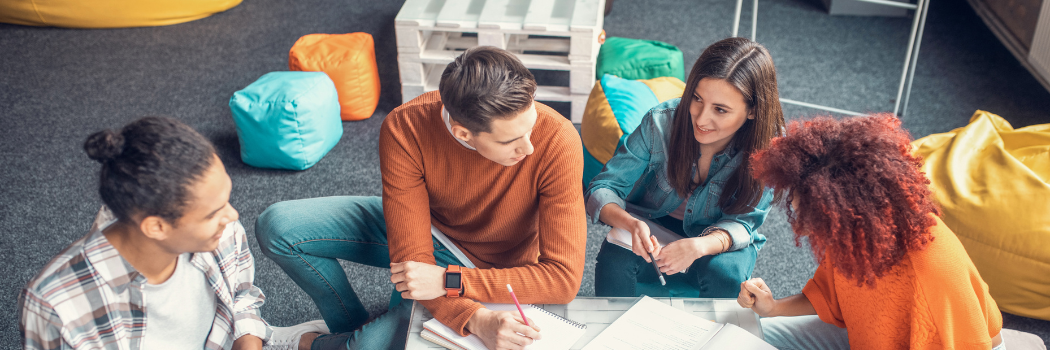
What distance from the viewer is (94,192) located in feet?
7.55

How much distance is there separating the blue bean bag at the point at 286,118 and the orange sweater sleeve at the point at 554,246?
125cm

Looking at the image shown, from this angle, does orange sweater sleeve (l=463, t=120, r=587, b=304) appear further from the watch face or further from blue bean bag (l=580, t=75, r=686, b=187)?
blue bean bag (l=580, t=75, r=686, b=187)

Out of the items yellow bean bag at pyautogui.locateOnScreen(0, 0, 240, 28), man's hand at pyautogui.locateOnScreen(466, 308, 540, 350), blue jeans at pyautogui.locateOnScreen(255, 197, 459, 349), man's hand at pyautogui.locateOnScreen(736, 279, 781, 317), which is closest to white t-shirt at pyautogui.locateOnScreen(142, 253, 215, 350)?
blue jeans at pyautogui.locateOnScreen(255, 197, 459, 349)

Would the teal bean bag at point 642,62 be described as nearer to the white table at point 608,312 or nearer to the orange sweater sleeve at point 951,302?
the white table at point 608,312

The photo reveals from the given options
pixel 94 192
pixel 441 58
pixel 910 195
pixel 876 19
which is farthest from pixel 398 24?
pixel 876 19

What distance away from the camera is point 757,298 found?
47.6 inches

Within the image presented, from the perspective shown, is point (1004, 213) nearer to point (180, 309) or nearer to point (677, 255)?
point (677, 255)

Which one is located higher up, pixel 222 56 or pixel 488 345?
pixel 488 345

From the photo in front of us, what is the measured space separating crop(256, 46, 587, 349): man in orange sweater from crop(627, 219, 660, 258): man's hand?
115 mm

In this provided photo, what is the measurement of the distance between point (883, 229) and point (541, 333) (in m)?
0.54

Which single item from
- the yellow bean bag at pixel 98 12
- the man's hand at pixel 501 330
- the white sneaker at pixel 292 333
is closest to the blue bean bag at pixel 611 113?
the white sneaker at pixel 292 333

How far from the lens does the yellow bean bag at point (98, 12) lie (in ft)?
11.2

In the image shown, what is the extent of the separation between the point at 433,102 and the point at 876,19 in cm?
311

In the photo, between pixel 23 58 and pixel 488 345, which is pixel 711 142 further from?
pixel 23 58
